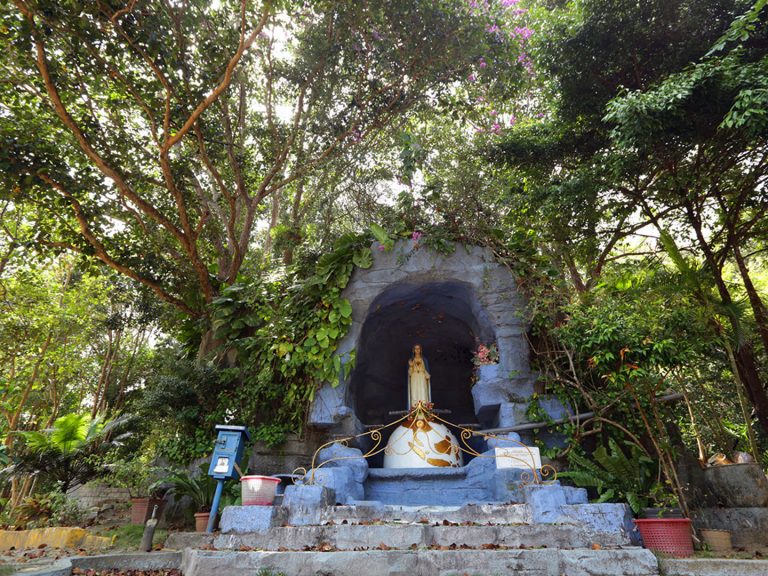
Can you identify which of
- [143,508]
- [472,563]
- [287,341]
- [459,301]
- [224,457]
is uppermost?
[459,301]

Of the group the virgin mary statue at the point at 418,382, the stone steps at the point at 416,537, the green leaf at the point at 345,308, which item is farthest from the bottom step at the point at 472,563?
the virgin mary statue at the point at 418,382

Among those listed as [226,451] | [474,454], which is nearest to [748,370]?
[474,454]

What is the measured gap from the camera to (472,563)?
163 inches

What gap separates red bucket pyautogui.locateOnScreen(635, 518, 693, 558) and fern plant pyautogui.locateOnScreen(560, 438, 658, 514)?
73 centimetres

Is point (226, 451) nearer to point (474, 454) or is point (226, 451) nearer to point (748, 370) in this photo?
point (474, 454)

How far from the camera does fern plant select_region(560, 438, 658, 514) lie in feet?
19.0

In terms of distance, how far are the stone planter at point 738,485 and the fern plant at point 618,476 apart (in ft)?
3.33

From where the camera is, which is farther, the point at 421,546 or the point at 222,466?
the point at 222,466

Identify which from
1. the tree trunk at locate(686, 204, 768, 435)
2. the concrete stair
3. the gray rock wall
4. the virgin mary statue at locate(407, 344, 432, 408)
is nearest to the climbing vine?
the gray rock wall

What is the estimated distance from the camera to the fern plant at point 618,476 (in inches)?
228

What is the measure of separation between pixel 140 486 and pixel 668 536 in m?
6.91

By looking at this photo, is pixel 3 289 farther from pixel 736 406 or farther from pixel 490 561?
pixel 736 406

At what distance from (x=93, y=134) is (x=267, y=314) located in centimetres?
434

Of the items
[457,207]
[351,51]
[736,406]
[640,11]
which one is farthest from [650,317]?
[351,51]
